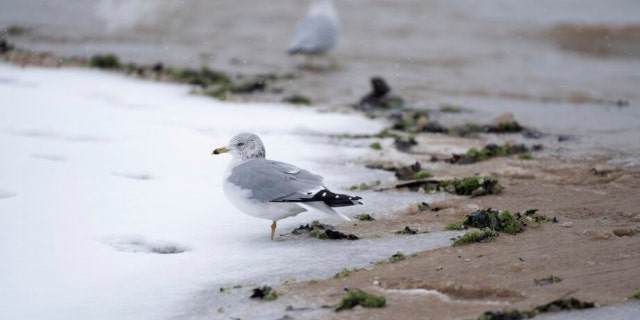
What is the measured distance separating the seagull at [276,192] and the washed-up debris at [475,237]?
62 cm

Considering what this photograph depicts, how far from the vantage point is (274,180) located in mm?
5594

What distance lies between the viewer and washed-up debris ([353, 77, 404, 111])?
10461mm

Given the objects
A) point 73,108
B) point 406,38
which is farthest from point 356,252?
point 406,38

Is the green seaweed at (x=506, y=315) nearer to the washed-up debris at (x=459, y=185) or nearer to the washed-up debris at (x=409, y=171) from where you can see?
the washed-up debris at (x=459, y=185)

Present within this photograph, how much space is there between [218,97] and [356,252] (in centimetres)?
563

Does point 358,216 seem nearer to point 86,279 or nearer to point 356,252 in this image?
point 356,252

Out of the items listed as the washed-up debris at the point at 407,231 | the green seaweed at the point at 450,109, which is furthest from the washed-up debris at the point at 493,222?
the green seaweed at the point at 450,109

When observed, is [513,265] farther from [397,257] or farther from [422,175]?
[422,175]

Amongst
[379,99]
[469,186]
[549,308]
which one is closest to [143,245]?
[549,308]

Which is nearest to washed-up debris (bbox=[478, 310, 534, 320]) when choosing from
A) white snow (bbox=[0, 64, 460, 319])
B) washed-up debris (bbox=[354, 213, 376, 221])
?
white snow (bbox=[0, 64, 460, 319])

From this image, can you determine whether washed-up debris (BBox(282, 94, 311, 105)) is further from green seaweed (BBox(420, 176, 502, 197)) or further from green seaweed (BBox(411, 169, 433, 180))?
green seaweed (BBox(420, 176, 502, 197))

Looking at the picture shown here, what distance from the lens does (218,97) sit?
412 inches

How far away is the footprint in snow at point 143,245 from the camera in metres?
5.22

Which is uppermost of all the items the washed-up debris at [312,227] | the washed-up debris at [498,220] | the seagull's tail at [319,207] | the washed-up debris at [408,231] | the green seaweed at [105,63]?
the green seaweed at [105,63]
